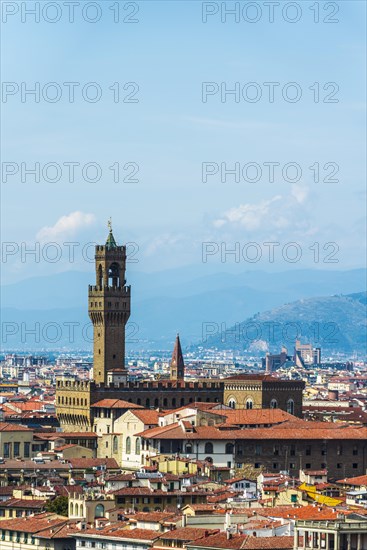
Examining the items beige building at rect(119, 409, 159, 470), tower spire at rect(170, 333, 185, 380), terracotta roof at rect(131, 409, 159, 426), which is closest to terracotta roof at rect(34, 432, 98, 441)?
beige building at rect(119, 409, 159, 470)

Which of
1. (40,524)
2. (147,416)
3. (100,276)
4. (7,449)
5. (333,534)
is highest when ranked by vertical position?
(100,276)

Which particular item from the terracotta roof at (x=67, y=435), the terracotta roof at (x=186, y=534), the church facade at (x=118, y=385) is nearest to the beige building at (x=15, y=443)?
the terracotta roof at (x=67, y=435)

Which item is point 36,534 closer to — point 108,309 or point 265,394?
point 265,394

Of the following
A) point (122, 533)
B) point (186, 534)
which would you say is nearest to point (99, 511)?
point (122, 533)

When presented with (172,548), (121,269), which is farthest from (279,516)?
(121,269)

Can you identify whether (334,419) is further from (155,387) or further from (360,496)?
(360,496)

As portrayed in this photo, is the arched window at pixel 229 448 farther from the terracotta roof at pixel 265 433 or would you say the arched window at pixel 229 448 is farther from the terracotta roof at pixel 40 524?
the terracotta roof at pixel 40 524

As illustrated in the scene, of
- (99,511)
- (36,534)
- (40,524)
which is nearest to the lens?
(36,534)

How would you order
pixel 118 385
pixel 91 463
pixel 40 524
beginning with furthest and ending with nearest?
pixel 118 385, pixel 91 463, pixel 40 524
